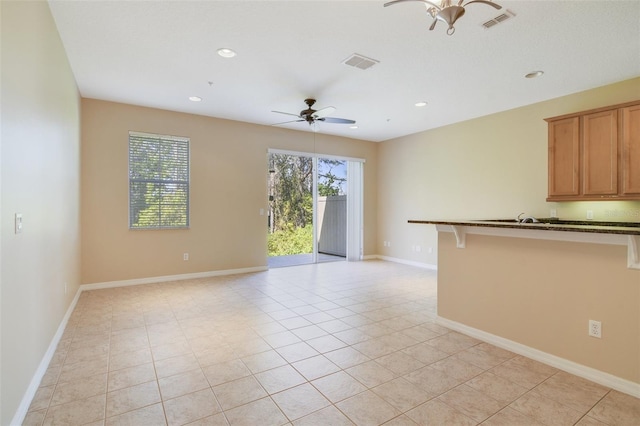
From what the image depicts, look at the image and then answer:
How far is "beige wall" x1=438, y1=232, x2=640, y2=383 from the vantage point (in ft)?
7.10

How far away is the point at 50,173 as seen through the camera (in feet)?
8.89

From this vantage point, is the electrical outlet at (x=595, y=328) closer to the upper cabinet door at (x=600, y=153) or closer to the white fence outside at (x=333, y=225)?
the upper cabinet door at (x=600, y=153)

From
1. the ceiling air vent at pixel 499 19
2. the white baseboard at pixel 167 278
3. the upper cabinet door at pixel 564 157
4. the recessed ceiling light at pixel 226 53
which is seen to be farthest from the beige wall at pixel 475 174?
the recessed ceiling light at pixel 226 53

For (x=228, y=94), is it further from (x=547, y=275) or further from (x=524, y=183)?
(x=524, y=183)

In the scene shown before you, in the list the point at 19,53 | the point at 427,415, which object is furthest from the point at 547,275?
the point at 19,53

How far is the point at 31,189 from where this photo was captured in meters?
2.16

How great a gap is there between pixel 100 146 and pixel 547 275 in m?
5.73

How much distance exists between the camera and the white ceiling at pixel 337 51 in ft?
8.50

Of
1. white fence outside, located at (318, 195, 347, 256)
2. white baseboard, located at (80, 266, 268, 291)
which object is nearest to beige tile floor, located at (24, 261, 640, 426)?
white baseboard, located at (80, 266, 268, 291)

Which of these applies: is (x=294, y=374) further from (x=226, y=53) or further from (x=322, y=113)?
(x=322, y=113)

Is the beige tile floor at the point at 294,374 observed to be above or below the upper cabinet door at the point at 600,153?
below

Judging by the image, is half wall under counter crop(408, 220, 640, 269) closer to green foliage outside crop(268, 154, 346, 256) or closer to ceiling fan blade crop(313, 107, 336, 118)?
ceiling fan blade crop(313, 107, 336, 118)

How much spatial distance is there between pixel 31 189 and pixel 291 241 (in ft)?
18.3

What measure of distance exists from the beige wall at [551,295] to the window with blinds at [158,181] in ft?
13.9
